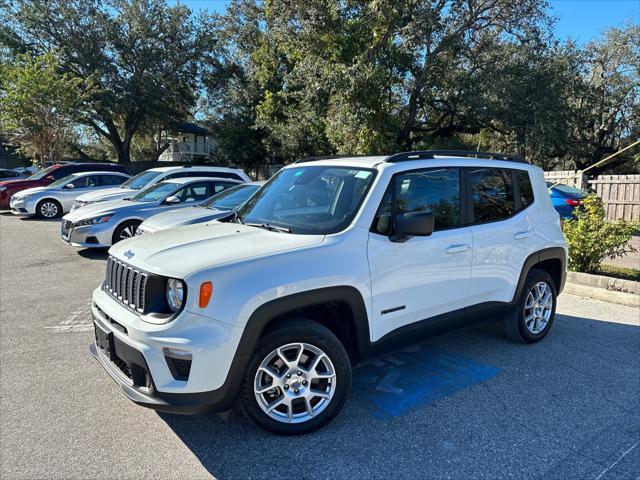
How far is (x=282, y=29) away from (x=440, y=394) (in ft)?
60.5

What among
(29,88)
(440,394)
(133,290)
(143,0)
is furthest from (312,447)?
(143,0)

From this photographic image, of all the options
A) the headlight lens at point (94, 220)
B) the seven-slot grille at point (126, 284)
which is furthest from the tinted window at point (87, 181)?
the seven-slot grille at point (126, 284)

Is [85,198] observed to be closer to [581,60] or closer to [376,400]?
[376,400]

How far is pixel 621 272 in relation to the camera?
7.52m

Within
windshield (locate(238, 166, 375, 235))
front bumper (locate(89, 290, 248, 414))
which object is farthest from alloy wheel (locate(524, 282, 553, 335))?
front bumper (locate(89, 290, 248, 414))

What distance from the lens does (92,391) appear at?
367 centimetres

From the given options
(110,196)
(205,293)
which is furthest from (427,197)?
(110,196)

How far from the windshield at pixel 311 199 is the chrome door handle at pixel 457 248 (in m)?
0.87

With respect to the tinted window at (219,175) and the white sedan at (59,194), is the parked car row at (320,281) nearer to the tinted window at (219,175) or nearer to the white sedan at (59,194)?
the tinted window at (219,175)

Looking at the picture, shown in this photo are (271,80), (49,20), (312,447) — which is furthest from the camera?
(49,20)

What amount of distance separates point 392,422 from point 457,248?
1.48 meters

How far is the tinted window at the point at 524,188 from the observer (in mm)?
4582

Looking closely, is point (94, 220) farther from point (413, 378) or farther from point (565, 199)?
point (565, 199)

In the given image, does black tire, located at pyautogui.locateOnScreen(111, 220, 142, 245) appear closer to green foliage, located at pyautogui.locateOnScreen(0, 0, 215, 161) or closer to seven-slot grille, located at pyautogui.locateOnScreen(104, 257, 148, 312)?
seven-slot grille, located at pyautogui.locateOnScreen(104, 257, 148, 312)
